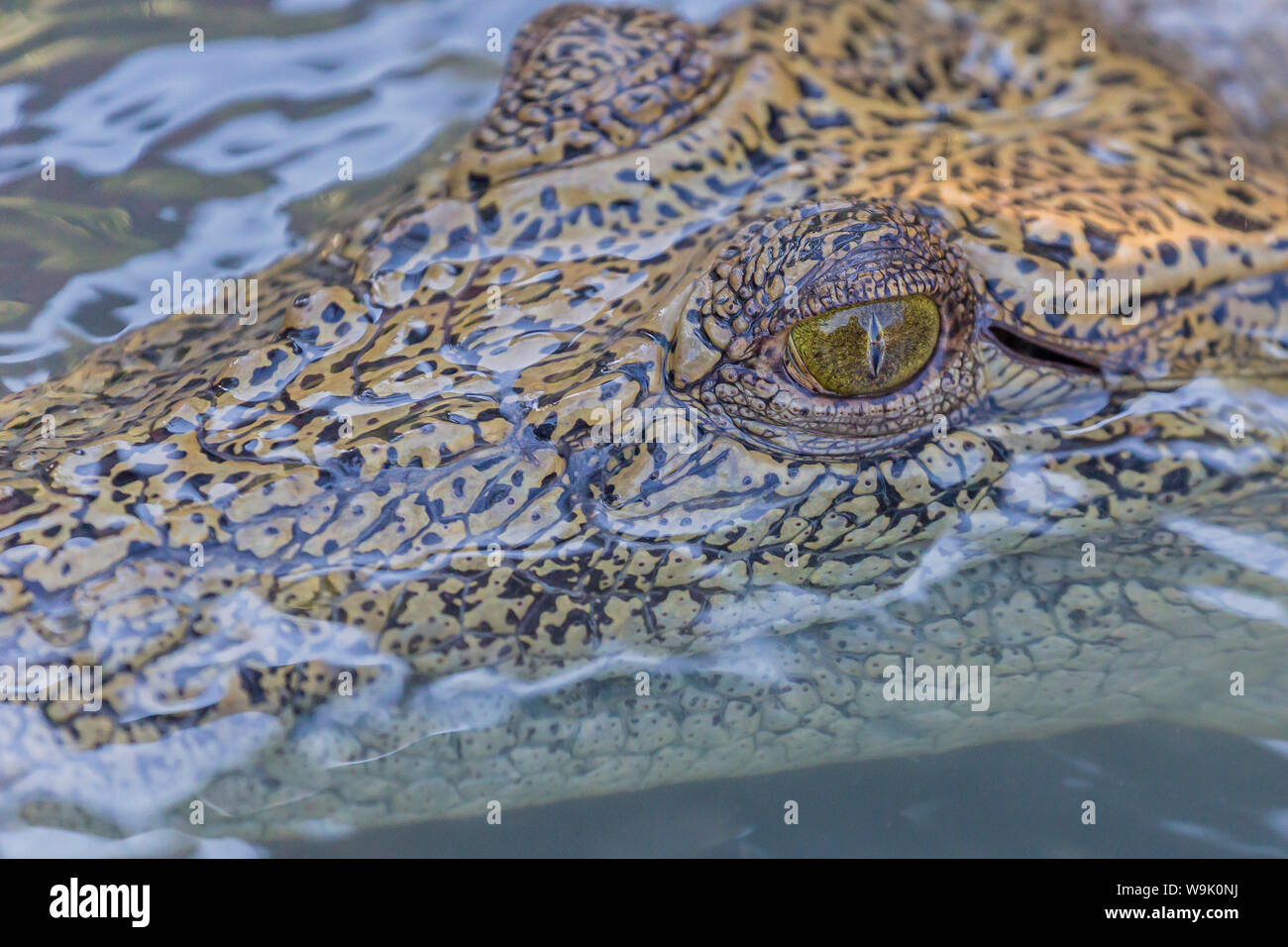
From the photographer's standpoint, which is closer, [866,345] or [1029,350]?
[866,345]

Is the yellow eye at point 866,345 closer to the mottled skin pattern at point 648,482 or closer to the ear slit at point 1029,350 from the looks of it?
the mottled skin pattern at point 648,482

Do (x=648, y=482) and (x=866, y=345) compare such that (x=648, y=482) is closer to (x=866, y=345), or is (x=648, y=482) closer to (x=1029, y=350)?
(x=866, y=345)

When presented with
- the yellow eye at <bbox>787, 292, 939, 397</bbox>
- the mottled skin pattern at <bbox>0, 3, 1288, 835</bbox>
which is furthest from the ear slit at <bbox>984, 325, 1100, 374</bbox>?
the yellow eye at <bbox>787, 292, 939, 397</bbox>

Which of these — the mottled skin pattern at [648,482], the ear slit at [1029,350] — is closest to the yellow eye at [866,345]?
the mottled skin pattern at [648,482]

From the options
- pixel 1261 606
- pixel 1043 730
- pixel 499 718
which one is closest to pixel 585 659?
pixel 499 718


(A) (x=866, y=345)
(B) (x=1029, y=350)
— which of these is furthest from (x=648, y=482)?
(B) (x=1029, y=350)

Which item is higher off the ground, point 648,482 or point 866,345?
point 866,345

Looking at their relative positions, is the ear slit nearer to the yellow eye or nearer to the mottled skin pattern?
the mottled skin pattern
